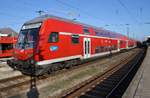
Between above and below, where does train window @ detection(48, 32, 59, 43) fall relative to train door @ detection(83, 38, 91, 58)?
above

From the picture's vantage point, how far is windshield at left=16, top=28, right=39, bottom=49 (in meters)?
11.5

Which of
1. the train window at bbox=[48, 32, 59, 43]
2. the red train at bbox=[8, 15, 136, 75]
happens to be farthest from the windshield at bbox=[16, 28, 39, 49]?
the train window at bbox=[48, 32, 59, 43]

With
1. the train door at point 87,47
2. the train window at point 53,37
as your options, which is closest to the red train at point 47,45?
the train window at point 53,37

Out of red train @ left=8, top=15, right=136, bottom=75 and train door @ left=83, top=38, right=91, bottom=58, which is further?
train door @ left=83, top=38, right=91, bottom=58

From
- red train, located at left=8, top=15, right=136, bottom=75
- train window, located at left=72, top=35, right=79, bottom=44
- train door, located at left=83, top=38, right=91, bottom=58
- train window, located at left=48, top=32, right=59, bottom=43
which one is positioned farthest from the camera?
train door, located at left=83, top=38, right=91, bottom=58

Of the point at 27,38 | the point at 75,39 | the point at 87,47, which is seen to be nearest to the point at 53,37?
the point at 27,38

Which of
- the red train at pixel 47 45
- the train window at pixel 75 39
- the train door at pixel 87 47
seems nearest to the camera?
the red train at pixel 47 45

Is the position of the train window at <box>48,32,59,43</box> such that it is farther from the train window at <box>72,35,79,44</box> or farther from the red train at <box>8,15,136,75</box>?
the train window at <box>72,35,79,44</box>

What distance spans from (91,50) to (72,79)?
23.3ft

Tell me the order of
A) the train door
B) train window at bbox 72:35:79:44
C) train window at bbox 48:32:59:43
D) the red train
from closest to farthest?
the red train
train window at bbox 48:32:59:43
train window at bbox 72:35:79:44
the train door

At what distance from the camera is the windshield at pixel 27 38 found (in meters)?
11.5

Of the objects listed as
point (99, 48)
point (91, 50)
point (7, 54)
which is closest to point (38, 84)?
point (91, 50)

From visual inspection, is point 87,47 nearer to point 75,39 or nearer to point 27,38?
point 75,39

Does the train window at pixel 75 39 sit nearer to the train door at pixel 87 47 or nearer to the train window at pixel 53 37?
the train door at pixel 87 47
